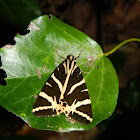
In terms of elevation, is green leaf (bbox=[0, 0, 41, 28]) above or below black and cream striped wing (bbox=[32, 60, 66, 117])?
above

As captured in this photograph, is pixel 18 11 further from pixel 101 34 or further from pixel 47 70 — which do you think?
pixel 101 34

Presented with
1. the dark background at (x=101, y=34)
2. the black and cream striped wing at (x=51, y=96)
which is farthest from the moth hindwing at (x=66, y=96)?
the dark background at (x=101, y=34)

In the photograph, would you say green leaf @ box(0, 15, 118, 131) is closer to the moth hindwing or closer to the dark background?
the moth hindwing

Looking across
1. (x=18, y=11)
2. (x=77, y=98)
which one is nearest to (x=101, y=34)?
(x=18, y=11)

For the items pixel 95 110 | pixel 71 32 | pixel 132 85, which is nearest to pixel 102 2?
pixel 132 85

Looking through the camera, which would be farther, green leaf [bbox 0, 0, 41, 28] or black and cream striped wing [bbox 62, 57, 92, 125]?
green leaf [bbox 0, 0, 41, 28]

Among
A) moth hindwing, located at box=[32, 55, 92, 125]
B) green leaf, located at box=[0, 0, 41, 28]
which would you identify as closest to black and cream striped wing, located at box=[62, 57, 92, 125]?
moth hindwing, located at box=[32, 55, 92, 125]

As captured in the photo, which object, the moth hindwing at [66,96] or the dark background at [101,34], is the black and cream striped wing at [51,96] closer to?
the moth hindwing at [66,96]
